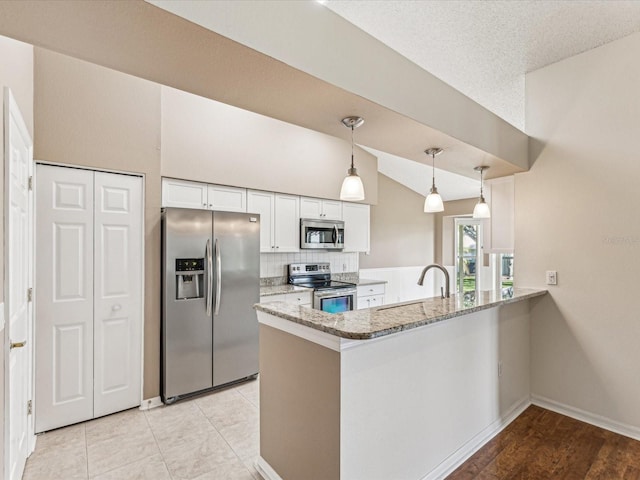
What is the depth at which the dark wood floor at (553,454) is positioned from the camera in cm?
200

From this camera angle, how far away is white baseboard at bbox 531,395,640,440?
2.44m

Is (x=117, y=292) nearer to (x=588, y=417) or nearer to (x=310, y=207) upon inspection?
(x=310, y=207)

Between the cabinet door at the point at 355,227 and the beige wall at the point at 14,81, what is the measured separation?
3.58 meters

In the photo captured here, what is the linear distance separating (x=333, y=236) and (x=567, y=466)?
130 inches

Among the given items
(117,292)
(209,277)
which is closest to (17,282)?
(117,292)

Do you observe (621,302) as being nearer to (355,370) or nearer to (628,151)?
(628,151)

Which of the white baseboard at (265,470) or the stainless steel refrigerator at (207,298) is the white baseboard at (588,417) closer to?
the white baseboard at (265,470)

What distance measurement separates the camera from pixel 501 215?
3.28 m

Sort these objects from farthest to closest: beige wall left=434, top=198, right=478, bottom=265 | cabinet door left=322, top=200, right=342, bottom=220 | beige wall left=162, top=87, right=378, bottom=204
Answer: beige wall left=434, top=198, right=478, bottom=265
cabinet door left=322, top=200, right=342, bottom=220
beige wall left=162, top=87, right=378, bottom=204

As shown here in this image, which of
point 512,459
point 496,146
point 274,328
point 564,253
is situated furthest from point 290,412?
point 564,253

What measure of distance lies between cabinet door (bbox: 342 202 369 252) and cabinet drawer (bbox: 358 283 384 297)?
1.93 feet

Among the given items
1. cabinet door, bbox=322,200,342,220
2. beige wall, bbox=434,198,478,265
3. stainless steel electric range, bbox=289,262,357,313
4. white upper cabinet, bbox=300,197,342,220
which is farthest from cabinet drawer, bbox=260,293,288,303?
beige wall, bbox=434,198,478,265

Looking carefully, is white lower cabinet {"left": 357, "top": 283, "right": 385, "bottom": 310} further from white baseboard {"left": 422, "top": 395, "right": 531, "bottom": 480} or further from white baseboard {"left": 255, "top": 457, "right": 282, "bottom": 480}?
white baseboard {"left": 255, "top": 457, "right": 282, "bottom": 480}

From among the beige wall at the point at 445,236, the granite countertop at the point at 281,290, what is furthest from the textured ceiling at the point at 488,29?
the beige wall at the point at 445,236
